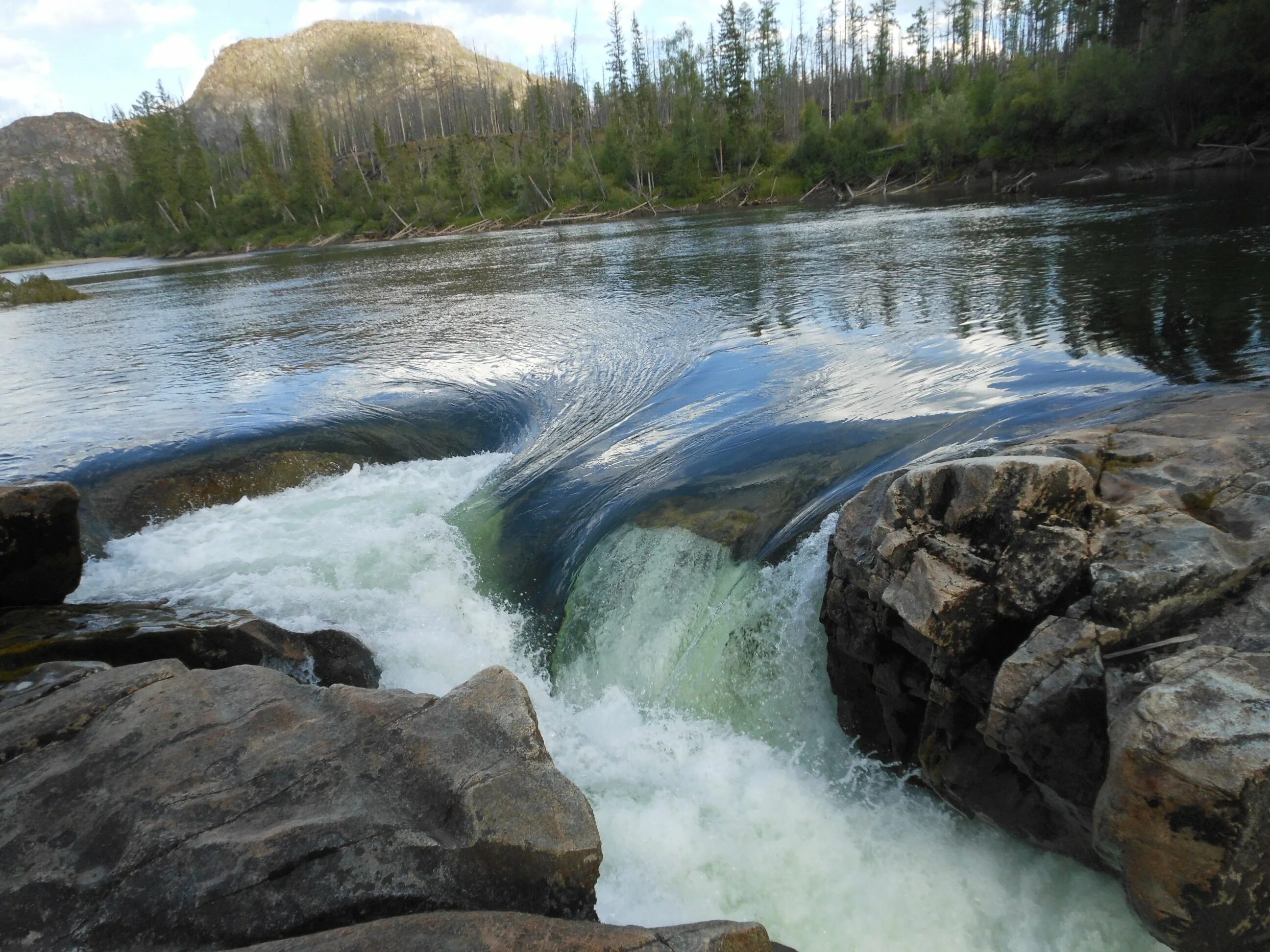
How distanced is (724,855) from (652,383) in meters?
8.92

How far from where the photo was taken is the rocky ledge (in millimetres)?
3482

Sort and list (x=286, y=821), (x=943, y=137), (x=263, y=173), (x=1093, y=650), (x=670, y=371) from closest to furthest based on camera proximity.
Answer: (x=286, y=821)
(x=1093, y=650)
(x=670, y=371)
(x=943, y=137)
(x=263, y=173)

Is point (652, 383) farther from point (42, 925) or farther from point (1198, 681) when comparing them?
point (42, 925)

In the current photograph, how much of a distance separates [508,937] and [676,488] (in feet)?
19.6

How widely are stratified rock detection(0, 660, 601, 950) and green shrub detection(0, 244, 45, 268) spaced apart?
379ft

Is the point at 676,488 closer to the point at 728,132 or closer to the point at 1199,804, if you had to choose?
the point at 1199,804

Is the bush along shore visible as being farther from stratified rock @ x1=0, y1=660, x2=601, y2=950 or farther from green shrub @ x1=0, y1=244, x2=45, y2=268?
green shrub @ x1=0, y1=244, x2=45, y2=268

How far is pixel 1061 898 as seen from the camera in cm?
458

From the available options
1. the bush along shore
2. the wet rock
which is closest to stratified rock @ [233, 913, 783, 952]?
the bush along shore

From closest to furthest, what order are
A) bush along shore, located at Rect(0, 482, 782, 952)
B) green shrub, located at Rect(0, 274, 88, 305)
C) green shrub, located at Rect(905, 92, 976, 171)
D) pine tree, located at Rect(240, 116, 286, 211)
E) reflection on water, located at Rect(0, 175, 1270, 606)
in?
bush along shore, located at Rect(0, 482, 782, 952)
reflection on water, located at Rect(0, 175, 1270, 606)
green shrub, located at Rect(0, 274, 88, 305)
green shrub, located at Rect(905, 92, 976, 171)
pine tree, located at Rect(240, 116, 286, 211)

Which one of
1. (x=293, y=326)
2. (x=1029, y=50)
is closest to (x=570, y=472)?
(x=293, y=326)

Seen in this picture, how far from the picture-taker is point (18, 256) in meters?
92.3

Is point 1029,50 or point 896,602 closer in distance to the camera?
point 896,602

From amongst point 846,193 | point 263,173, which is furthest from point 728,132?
point 263,173
